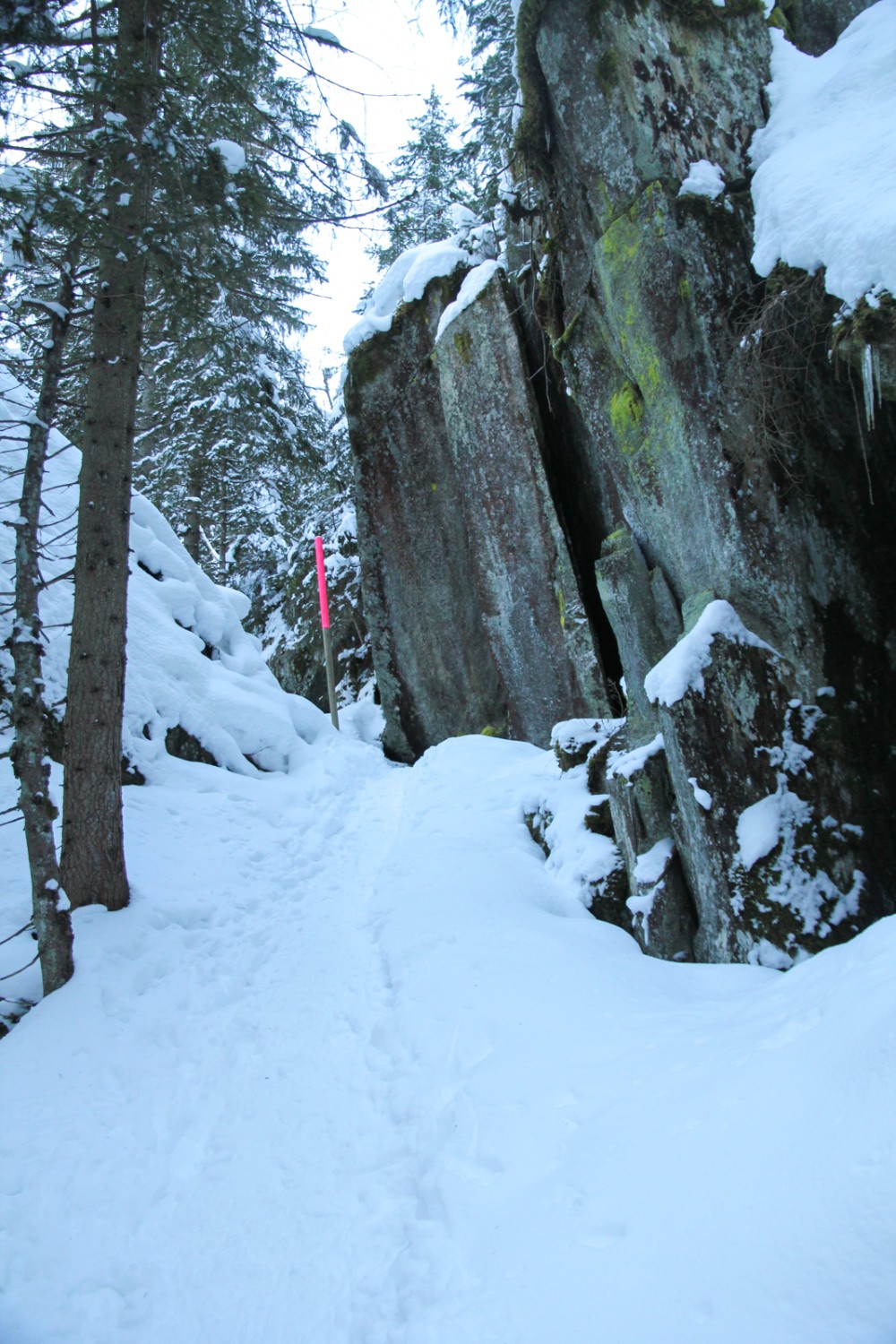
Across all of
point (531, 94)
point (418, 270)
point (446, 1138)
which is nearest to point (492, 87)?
point (418, 270)

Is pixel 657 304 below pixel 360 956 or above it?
above

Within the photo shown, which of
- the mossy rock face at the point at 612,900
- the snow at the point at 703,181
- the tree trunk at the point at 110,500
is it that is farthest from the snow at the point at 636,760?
the snow at the point at 703,181

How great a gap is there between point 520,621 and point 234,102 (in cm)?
635

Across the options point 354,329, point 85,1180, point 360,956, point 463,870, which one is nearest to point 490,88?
point 354,329

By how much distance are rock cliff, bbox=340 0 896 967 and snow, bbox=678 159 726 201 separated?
52 millimetres

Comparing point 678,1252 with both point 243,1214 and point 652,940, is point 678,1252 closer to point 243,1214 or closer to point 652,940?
point 243,1214

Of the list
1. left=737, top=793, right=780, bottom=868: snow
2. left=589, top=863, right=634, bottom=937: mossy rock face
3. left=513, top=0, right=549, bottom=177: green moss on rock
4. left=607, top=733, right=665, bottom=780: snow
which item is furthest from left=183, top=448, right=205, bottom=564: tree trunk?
left=737, top=793, right=780, bottom=868: snow

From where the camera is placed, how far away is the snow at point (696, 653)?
4.96 metres

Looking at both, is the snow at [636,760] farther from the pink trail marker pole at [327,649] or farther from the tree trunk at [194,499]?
the tree trunk at [194,499]

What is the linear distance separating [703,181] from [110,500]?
203 inches

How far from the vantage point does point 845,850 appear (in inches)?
180

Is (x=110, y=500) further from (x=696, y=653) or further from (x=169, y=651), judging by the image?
(x=696, y=653)

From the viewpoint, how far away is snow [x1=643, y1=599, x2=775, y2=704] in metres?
4.96

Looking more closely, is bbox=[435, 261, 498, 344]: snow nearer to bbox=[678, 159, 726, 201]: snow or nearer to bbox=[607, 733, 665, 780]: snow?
bbox=[678, 159, 726, 201]: snow
